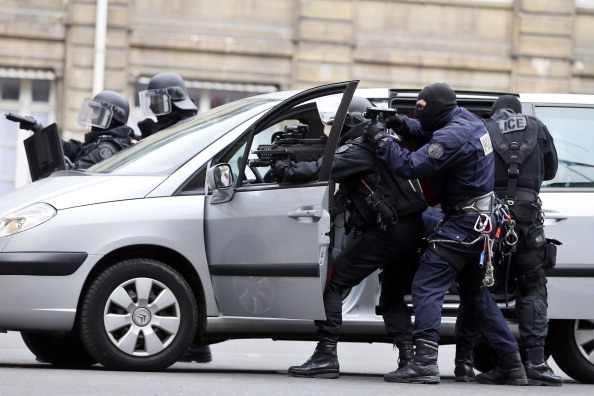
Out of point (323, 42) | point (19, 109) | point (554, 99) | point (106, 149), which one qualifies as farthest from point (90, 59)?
point (554, 99)

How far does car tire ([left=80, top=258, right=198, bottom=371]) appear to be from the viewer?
727 centimetres

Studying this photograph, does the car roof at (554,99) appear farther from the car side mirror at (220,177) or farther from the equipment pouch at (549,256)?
the car side mirror at (220,177)

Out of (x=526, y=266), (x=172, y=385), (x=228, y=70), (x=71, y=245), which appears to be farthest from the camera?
(x=228, y=70)

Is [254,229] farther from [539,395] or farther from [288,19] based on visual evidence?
[288,19]

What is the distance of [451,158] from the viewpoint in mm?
7312

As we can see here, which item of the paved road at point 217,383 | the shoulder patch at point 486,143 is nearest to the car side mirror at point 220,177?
the paved road at point 217,383

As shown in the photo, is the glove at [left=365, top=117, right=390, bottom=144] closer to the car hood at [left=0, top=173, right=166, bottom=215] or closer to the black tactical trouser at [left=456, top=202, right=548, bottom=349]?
the black tactical trouser at [left=456, top=202, right=548, bottom=349]

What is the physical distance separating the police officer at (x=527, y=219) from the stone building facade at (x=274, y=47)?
432 inches

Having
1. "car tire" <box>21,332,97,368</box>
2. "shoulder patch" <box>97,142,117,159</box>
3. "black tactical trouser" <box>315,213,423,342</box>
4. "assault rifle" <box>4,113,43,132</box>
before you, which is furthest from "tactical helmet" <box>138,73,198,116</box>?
"black tactical trouser" <box>315,213,423,342</box>

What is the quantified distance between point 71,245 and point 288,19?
1183cm

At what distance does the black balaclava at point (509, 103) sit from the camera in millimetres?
7809

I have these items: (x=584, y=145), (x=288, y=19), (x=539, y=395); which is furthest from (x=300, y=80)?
(x=539, y=395)

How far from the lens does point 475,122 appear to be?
294 inches

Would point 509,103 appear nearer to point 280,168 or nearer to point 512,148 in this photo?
point 512,148
